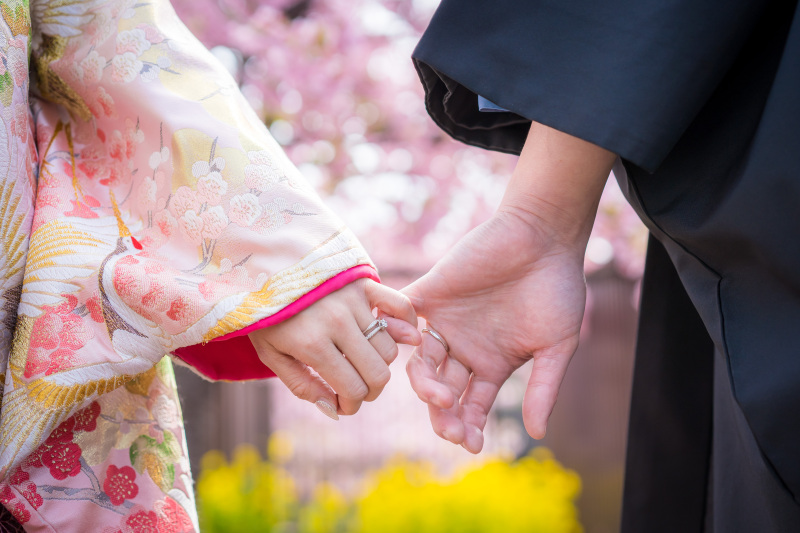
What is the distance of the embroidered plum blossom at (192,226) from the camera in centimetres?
75

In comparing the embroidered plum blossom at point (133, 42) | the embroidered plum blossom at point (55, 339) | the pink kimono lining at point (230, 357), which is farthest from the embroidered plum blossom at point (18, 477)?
the embroidered plum blossom at point (133, 42)

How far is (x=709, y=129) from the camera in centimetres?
67

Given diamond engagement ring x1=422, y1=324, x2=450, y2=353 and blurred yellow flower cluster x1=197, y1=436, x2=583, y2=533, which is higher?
diamond engagement ring x1=422, y1=324, x2=450, y2=353

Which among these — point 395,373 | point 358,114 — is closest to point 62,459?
point 358,114

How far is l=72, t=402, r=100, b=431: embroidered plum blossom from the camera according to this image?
2.44 feet

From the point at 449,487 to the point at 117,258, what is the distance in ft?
7.81

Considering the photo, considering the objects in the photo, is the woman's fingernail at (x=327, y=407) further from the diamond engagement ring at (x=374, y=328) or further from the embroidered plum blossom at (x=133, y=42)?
the embroidered plum blossom at (x=133, y=42)

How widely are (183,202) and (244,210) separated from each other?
90 millimetres

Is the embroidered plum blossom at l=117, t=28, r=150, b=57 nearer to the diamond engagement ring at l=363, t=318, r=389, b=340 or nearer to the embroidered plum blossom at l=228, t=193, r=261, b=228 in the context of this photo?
the embroidered plum blossom at l=228, t=193, r=261, b=228

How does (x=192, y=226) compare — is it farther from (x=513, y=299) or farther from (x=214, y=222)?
(x=513, y=299)

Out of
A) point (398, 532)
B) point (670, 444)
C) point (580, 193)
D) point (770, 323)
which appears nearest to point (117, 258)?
point (580, 193)

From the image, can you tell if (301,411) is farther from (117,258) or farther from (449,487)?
(117,258)

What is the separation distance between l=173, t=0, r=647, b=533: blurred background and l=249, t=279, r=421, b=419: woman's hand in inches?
75.6

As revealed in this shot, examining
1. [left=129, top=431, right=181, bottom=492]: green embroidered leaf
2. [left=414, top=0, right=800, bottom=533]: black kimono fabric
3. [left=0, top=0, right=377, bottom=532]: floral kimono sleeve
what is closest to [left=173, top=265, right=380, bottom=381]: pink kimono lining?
[left=0, top=0, right=377, bottom=532]: floral kimono sleeve
